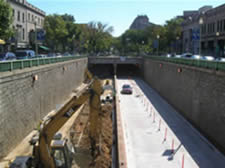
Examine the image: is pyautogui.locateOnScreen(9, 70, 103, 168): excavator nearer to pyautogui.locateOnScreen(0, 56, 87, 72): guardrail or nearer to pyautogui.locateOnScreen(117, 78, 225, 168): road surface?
pyautogui.locateOnScreen(117, 78, 225, 168): road surface

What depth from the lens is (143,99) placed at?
3938 centimetres

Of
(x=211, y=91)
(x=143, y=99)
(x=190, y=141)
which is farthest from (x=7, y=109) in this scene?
(x=143, y=99)

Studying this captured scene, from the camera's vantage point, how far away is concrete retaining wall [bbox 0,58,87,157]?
18.0 m

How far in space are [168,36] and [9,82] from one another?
2514 inches

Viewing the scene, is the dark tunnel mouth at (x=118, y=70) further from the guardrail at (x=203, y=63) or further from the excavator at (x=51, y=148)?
the excavator at (x=51, y=148)

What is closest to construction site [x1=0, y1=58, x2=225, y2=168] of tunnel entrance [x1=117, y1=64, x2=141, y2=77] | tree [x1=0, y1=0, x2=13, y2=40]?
tree [x1=0, y1=0, x2=13, y2=40]

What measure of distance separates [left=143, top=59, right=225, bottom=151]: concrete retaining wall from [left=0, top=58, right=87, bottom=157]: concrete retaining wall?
14.7 metres

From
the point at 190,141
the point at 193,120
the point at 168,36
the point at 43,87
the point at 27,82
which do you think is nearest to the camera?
the point at 190,141

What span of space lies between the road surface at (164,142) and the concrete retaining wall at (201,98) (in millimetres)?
879

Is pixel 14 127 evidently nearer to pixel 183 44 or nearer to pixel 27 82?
pixel 27 82

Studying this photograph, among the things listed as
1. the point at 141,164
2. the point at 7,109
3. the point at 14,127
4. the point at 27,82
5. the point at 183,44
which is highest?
the point at 183,44

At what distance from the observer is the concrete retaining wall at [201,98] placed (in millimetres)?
19609

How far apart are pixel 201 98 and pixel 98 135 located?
10.4m

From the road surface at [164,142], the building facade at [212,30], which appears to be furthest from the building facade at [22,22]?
the building facade at [212,30]
